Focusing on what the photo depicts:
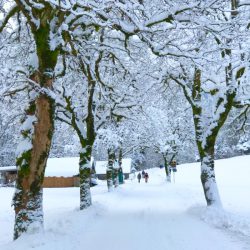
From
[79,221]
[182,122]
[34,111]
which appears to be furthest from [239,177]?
[34,111]

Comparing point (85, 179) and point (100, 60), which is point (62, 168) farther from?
point (100, 60)

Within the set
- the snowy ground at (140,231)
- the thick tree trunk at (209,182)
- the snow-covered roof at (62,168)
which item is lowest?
the snowy ground at (140,231)

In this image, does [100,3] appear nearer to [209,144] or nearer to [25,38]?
[25,38]

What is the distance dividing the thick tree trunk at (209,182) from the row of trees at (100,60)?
0.04 metres

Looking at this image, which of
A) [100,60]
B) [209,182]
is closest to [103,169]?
[209,182]

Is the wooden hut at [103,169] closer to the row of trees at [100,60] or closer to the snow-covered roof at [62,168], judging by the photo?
the snow-covered roof at [62,168]

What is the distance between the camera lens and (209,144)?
16.3m

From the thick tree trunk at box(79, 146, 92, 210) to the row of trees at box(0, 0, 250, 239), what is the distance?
1.8 inches

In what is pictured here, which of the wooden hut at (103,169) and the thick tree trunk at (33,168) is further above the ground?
the wooden hut at (103,169)

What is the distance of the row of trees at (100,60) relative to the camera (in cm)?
831

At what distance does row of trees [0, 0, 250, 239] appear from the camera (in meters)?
8.31

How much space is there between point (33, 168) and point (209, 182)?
28.5 feet

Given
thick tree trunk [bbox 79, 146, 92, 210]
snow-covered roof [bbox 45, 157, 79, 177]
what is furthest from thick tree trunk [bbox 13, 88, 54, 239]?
snow-covered roof [bbox 45, 157, 79, 177]

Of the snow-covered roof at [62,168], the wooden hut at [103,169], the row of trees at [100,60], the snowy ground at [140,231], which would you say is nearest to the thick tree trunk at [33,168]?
the row of trees at [100,60]
